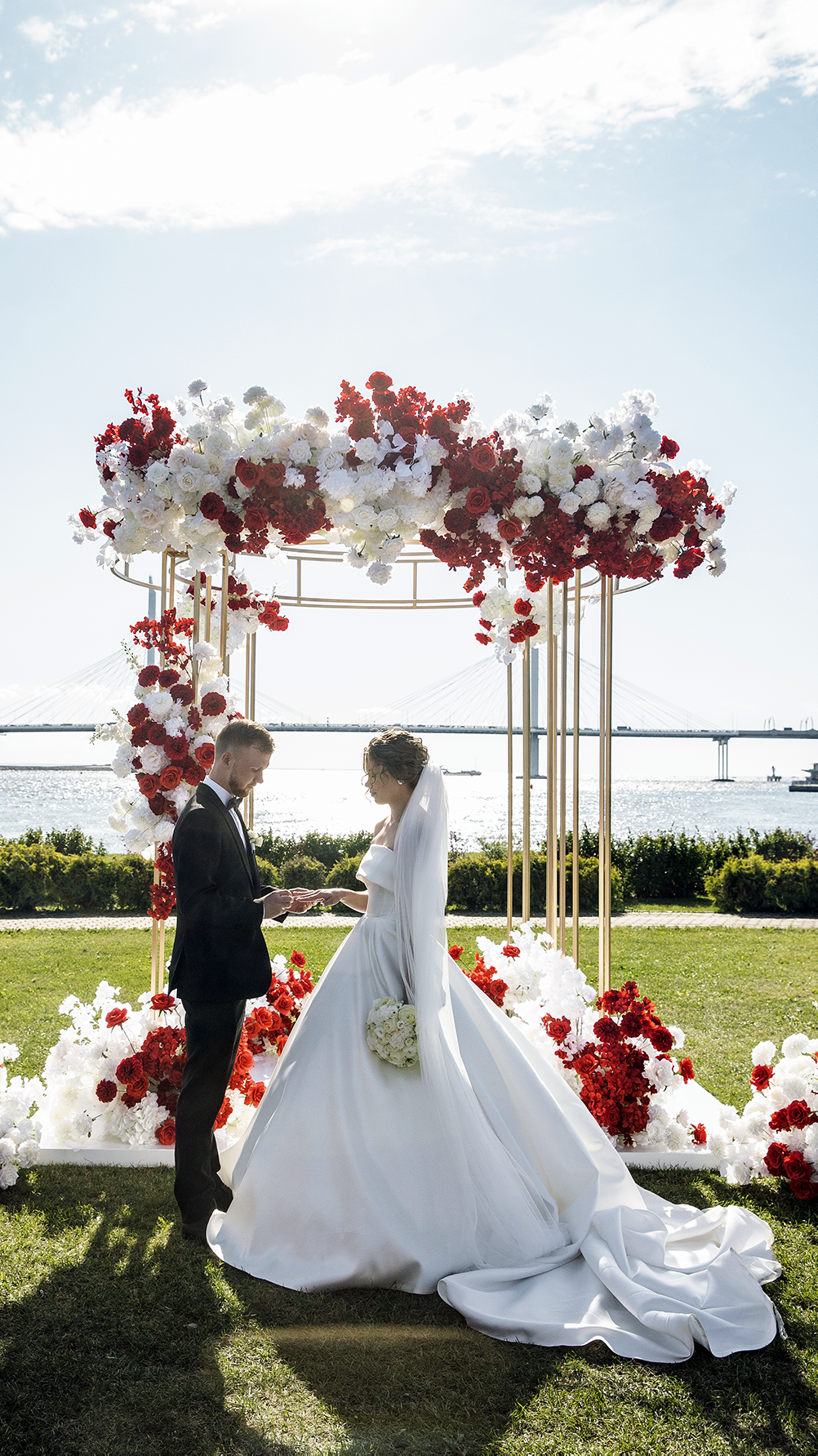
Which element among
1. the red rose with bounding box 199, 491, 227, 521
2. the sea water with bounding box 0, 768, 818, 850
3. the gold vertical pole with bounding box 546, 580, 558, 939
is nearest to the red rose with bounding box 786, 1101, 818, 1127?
the gold vertical pole with bounding box 546, 580, 558, 939

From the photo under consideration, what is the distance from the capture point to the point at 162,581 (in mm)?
5664

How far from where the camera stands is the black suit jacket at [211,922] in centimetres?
421

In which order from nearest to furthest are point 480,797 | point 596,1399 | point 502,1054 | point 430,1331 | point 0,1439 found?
point 0,1439 < point 596,1399 < point 430,1331 < point 502,1054 < point 480,797

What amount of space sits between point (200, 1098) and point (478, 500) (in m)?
3.16

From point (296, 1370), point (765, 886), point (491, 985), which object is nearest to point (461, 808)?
point (765, 886)

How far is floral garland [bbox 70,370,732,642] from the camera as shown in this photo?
16.0 feet

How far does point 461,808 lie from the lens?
77438mm

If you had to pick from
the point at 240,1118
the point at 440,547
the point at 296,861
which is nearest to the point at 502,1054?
the point at 240,1118

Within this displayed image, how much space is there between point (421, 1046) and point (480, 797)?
93.6 meters

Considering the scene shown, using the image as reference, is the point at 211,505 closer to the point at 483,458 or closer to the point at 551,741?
the point at 483,458

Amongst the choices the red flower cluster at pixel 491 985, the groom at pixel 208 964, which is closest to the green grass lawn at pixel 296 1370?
the groom at pixel 208 964

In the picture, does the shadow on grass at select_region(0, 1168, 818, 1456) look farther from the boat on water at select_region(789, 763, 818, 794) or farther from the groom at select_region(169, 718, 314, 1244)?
the boat on water at select_region(789, 763, 818, 794)

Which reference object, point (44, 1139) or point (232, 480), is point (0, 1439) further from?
point (232, 480)

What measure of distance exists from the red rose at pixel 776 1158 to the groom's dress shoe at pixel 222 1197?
2.58 metres
